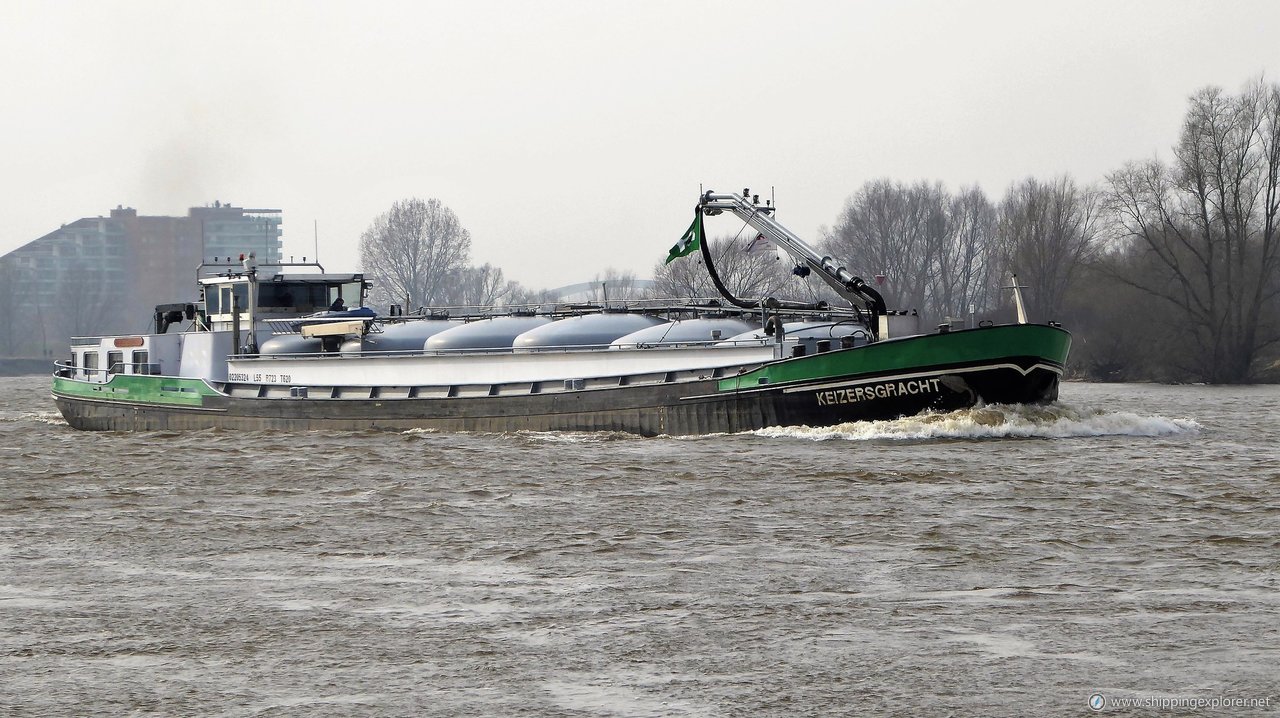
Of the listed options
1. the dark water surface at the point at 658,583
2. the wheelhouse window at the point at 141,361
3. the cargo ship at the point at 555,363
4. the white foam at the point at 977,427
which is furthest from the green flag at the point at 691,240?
the wheelhouse window at the point at 141,361

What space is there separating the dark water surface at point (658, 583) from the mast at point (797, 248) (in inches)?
233

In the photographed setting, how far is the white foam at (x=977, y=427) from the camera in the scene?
2925 centimetres

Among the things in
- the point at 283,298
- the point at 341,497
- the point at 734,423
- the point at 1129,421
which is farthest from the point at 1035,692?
the point at 283,298

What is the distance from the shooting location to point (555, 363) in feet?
118

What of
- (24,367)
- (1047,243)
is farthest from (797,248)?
(24,367)

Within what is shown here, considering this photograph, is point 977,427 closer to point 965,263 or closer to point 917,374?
point 917,374

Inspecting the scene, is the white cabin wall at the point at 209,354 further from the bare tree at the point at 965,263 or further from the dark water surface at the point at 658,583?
the bare tree at the point at 965,263

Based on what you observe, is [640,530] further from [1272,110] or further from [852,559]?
[1272,110]

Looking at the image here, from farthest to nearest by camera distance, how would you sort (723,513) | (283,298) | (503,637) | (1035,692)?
(283,298) → (723,513) → (503,637) → (1035,692)

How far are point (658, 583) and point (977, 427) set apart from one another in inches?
630

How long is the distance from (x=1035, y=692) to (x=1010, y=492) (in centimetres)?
1174

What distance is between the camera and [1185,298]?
220ft

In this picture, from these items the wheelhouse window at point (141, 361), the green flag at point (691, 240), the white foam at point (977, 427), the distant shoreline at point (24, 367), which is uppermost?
the green flag at point (691, 240)

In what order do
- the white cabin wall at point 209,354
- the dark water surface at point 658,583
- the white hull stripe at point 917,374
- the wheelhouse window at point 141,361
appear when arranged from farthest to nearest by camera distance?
the wheelhouse window at point 141,361, the white cabin wall at point 209,354, the white hull stripe at point 917,374, the dark water surface at point 658,583
